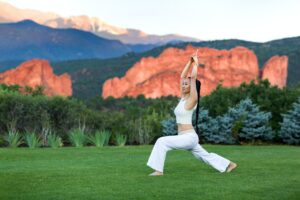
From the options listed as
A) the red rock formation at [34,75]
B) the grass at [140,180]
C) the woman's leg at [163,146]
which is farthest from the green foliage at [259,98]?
the red rock formation at [34,75]

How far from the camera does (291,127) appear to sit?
24.5 meters

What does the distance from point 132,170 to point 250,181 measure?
293cm

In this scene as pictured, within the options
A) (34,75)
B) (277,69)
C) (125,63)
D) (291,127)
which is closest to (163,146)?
(291,127)

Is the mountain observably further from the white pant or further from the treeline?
the white pant

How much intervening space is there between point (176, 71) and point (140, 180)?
113393 millimetres

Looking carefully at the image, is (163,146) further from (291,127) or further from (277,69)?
(277,69)

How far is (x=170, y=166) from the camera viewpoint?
45.4ft

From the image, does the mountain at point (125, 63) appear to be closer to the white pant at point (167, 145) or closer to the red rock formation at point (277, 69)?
the red rock formation at point (277, 69)

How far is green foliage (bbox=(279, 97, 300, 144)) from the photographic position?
24.5 meters

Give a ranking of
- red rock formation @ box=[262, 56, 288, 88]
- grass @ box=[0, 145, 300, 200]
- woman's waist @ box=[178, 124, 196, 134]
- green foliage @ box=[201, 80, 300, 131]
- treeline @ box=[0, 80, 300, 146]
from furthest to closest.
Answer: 1. red rock formation @ box=[262, 56, 288, 88]
2. green foliage @ box=[201, 80, 300, 131]
3. treeline @ box=[0, 80, 300, 146]
4. woman's waist @ box=[178, 124, 196, 134]
5. grass @ box=[0, 145, 300, 200]

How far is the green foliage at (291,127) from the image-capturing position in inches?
964

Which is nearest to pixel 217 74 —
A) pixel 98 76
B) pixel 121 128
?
pixel 98 76

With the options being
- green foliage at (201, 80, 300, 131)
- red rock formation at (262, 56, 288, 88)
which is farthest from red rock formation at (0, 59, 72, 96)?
green foliage at (201, 80, 300, 131)

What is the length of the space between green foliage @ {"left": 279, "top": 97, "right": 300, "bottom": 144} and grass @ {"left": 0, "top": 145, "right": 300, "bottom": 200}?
8754mm
